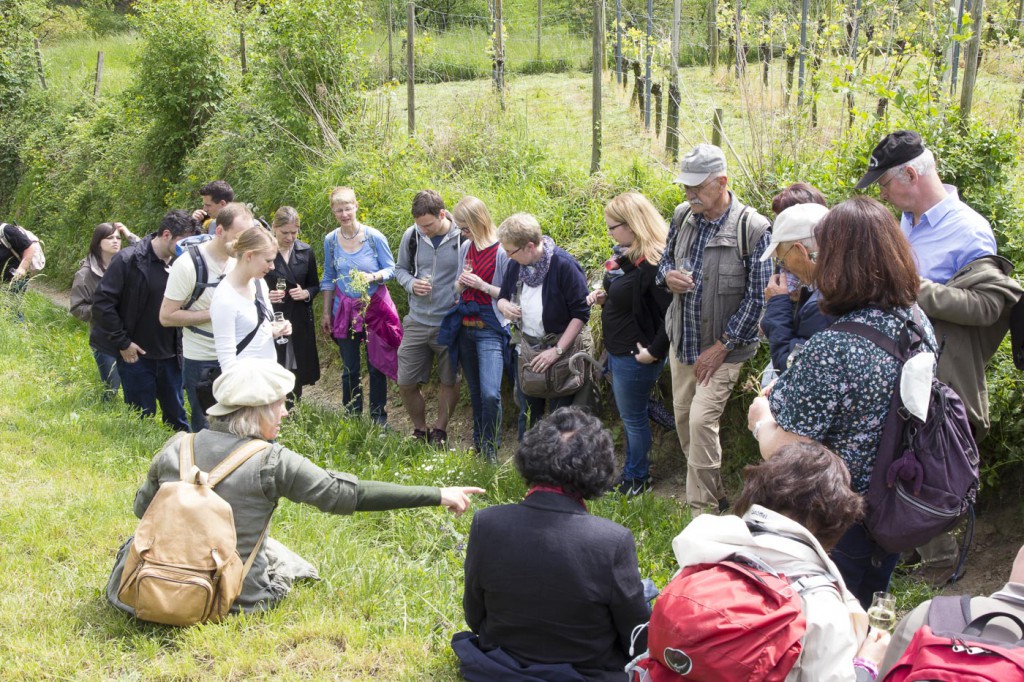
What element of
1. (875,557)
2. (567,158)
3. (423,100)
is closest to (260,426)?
(875,557)

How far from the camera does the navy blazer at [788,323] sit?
4.20m

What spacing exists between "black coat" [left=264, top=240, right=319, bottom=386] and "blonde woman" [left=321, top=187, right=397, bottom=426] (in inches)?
6.0

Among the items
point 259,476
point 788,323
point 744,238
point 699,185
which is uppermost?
point 699,185

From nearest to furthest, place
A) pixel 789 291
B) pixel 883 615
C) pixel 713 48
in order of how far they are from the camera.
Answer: pixel 883 615, pixel 789 291, pixel 713 48

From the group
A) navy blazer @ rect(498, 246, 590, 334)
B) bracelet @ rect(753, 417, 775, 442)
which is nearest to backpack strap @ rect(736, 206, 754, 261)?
navy blazer @ rect(498, 246, 590, 334)

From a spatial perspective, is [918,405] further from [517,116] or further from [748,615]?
[517,116]

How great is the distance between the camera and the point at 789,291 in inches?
178

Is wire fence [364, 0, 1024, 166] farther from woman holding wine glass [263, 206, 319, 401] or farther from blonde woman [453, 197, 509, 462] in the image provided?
woman holding wine glass [263, 206, 319, 401]

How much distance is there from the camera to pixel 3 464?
592cm

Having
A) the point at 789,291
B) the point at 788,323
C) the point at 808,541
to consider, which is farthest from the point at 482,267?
the point at 808,541

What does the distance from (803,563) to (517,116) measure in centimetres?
870

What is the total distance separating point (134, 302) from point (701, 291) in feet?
13.7

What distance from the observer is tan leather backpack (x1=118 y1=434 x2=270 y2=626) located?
350 cm

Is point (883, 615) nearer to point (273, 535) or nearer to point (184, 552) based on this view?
point (184, 552)
